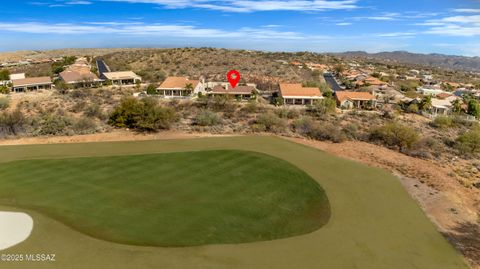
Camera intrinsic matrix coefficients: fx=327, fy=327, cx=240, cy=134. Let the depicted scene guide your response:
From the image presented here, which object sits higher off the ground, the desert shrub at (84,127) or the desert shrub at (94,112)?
the desert shrub at (94,112)

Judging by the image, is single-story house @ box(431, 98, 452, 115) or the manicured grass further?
single-story house @ box(431, 98, 452, 115)

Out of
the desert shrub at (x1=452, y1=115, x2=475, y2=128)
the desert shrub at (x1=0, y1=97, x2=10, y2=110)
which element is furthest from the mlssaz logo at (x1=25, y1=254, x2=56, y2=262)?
the desert shrub at (x1=452, y1=115, x2=475, y2=128)

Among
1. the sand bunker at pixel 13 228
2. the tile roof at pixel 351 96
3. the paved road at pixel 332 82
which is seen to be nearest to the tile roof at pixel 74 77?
the tile roof at pixel 351 96

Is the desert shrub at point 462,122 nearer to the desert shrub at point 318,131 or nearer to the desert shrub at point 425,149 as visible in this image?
the desert shrub at point 425,149

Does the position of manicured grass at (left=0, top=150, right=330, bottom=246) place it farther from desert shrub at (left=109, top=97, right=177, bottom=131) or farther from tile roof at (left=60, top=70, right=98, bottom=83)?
tile roof at (left=60, top=70, right=98, bottom=83)

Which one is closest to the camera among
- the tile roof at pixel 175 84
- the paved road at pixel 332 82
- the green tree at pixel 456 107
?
the green tree at pixel 456 107

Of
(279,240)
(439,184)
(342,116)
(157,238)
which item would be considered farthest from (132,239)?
(342,116)
